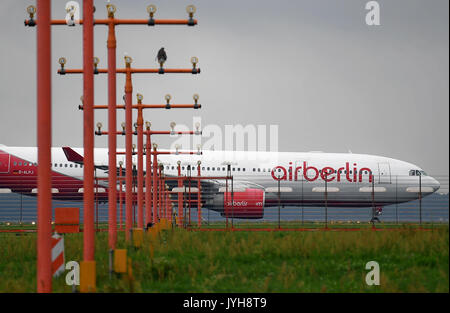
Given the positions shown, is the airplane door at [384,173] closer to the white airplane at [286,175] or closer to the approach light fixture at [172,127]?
the white airplane at [286,175]

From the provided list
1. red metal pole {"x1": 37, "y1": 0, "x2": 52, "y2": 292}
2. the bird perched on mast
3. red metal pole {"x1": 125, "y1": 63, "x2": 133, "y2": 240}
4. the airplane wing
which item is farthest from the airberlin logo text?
red metal pole {"x1": 37, "y1": 0, "x2": 52, "y2": 292}

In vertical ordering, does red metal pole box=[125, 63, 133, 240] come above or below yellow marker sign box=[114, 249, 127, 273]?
above

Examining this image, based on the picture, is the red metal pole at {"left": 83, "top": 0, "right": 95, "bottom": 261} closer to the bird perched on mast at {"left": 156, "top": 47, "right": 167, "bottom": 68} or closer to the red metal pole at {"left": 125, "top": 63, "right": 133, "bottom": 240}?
the bird perched on mast at {"left": 156, "top": 47, "right": 167, "bottom": 68}

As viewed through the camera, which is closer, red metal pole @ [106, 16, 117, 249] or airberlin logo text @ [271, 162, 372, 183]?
red metal pole @ [106, 16, 117, 249]

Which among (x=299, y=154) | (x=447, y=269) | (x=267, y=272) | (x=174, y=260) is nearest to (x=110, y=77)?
(x=174, y=260)

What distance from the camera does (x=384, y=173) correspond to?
158 feet

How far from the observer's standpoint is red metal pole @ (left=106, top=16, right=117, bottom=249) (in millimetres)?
15961

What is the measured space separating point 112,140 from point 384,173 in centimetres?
3459

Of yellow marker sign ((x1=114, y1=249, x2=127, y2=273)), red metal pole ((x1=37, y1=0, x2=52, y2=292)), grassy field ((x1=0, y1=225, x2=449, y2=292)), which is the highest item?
red metal pole ((x1=37, y1=0, x2=52, y2=292))

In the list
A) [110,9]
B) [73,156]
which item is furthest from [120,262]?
[73,156]

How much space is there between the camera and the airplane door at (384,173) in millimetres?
47688

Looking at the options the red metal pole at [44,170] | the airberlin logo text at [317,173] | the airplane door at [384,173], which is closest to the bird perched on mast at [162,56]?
the red metal pole at [44,170]

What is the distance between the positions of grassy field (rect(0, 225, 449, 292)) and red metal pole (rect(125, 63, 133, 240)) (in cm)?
220

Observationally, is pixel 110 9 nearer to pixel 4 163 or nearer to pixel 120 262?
pixel 120 262
